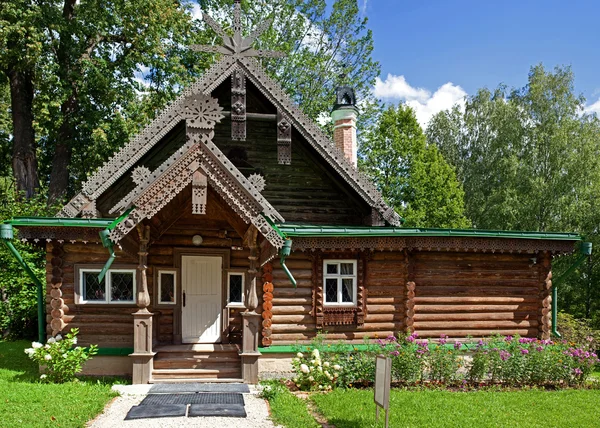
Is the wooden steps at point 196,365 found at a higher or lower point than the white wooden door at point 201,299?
lower

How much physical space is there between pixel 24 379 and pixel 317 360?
601 centimetres

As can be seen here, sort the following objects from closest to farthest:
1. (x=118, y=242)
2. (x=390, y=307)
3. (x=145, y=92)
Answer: (x=118, y=242) → (x=390, y=307) → (x=145, y=92)

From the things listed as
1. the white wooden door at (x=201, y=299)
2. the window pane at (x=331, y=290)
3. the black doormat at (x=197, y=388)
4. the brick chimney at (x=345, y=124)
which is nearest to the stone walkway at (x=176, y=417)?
the black doormat at (x=197, y=388)

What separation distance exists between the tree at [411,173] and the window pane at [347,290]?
17.3 meters

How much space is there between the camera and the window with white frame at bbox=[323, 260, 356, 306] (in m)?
11.4

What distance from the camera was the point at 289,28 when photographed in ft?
98.9

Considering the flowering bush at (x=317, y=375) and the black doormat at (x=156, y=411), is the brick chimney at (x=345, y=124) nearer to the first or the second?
the flowering bush at (x=317, y=375)

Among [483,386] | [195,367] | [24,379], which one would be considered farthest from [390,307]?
[24,379]

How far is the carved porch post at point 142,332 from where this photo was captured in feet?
30.9

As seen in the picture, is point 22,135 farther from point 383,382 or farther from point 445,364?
point 383,382

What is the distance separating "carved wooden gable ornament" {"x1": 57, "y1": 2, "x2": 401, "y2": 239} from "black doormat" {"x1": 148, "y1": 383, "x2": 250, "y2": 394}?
115 inches

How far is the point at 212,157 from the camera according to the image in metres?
9.06

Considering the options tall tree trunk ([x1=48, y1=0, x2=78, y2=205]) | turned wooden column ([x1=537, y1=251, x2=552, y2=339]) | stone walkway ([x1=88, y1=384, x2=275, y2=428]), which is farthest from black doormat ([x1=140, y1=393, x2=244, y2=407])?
tall tree trunk ([x1=48, y1=0, x2=78, y2=205])

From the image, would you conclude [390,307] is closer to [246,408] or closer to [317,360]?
[317,360]
